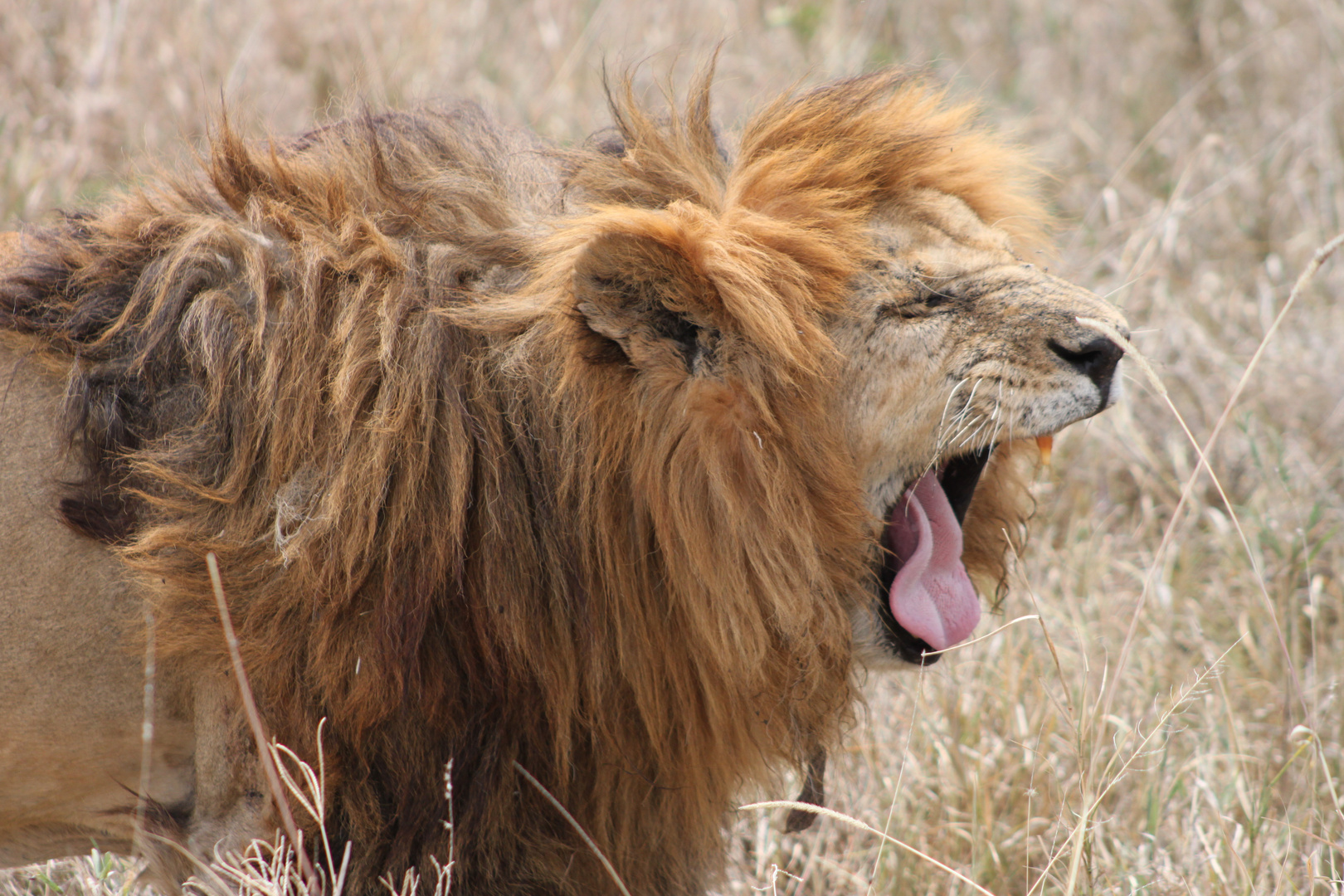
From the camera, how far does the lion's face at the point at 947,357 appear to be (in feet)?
6.76

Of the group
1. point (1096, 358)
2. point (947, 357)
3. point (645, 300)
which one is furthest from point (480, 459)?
point (1096, 358)

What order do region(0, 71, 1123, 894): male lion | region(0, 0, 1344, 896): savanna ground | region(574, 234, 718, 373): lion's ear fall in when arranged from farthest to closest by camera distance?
region(0, 0, 1344, 896): savanna ground → region(0, 71, 1123, 894): male lion → region(574, 234, 718, 373): lion's ear

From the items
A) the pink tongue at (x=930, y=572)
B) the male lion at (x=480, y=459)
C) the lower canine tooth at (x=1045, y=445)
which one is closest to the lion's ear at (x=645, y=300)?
the male lion at (x=480, y=459)

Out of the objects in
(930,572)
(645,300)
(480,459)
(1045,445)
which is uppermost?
(645,300)

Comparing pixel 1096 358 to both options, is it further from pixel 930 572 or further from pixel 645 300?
pixel 645 300

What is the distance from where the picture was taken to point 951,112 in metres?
2.44

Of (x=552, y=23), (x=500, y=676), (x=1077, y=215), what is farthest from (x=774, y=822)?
(x=552, y=23)

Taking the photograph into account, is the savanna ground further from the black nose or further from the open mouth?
the black nose

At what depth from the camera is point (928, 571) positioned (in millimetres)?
2326

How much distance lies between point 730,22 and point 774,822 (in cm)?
455

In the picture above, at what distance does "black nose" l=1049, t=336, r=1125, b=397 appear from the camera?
2.04 meters

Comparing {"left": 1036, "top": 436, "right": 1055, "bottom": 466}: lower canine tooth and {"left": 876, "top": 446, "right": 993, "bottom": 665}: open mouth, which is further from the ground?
{"left": 1036, "top": 436, "right": 1055, "bottom": 466}: lower canine tooth

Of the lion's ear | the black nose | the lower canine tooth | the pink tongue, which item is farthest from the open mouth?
the lion's ear

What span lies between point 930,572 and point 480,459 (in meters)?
0.90
